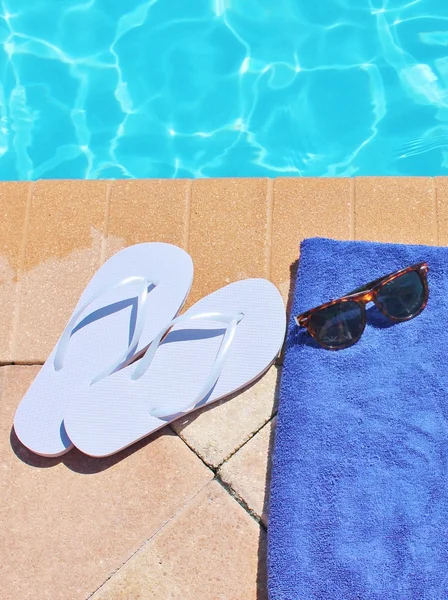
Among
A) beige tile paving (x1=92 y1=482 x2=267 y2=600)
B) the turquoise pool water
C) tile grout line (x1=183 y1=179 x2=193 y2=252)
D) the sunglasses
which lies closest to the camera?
beige tile paving (x1=92 y1=482 x2=267 y2=600)

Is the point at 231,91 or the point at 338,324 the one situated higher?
the point at 231,91

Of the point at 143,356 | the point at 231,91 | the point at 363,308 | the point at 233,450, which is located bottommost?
the point at 233,450

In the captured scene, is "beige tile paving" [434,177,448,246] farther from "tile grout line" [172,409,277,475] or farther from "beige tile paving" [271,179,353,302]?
"tile grout line" [172,409,277,475]

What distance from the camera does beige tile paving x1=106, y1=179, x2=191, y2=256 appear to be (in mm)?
2646

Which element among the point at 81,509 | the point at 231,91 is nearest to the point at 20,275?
the point at 81,509

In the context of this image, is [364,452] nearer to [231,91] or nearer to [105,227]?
[105,227]

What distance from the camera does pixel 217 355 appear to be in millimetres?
2387

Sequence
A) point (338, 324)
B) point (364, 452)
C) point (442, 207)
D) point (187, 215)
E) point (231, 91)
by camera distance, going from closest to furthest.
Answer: point (364, 452), point (338, 324), point (442, 207), point (187, 215), point (231, 91)

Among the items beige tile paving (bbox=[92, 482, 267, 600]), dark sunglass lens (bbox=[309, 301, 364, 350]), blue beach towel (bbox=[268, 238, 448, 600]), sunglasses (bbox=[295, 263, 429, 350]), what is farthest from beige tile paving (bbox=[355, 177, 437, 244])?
beige tile paving (bbox=[92, 482, 267, 600])

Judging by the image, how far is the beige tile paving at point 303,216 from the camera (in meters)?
2.55

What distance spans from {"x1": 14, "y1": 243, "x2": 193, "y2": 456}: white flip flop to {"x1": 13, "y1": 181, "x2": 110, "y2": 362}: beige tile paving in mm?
84

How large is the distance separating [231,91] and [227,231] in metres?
1.22

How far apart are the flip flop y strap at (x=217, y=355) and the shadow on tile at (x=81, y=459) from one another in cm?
12

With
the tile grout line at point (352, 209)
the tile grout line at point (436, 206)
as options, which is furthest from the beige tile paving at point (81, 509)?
the tile grout line at point (436, 206)
